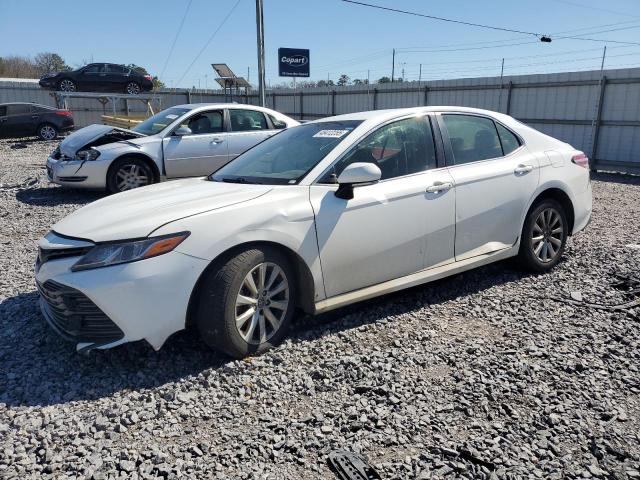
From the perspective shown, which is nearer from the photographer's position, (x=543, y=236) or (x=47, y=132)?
(x=543, y=236)

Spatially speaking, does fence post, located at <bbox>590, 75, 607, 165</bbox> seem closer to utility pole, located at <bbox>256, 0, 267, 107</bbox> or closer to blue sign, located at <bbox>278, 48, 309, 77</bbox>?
utility pole, located at <bbox>256, 0, 267, 107</bbox>

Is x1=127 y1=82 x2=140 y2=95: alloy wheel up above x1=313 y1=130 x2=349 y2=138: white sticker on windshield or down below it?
above

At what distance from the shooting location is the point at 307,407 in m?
2.93

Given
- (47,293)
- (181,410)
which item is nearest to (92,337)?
(47,293)

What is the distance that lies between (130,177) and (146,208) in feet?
19.3

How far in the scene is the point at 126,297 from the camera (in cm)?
299

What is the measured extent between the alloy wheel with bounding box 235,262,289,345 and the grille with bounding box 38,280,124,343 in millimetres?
725

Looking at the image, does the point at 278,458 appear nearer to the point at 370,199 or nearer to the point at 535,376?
the point at 535,376

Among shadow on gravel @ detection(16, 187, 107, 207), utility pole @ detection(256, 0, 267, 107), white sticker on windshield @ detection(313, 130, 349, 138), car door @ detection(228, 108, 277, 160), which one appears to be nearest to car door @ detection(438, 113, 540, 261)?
white sticker on windshield @ detection(313, 130, 349, 138)

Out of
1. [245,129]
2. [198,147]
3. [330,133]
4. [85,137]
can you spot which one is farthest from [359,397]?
[85,137]

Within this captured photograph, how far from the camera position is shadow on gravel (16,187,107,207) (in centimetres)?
889

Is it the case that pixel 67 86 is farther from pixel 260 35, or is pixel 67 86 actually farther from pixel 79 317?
pixel 79 317

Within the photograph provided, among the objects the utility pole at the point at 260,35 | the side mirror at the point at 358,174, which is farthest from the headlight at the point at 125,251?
the utility pole at the point at 260,35

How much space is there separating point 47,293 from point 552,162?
14.1 ft
